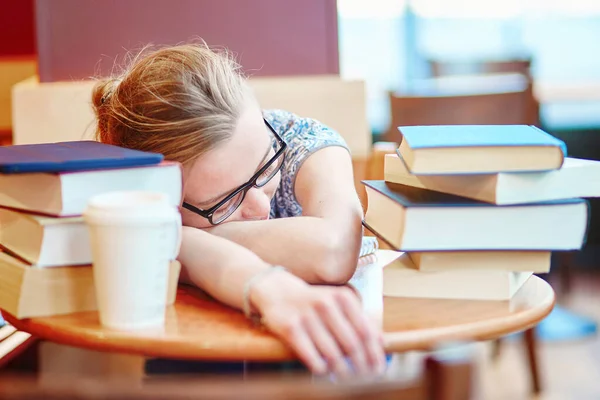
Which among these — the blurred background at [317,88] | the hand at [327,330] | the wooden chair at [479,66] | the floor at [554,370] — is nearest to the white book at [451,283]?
the hand at [327,330]

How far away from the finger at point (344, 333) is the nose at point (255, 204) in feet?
1.27

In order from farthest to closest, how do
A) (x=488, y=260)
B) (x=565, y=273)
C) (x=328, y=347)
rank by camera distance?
(x=565, y=273) → (x=488, y=260) → (x=328, y=347)

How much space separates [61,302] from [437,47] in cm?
482

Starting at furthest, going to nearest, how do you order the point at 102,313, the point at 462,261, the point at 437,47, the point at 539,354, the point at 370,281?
the point at 437,47, the point at 539,354, the point at 370,281, the point at 462,261, the point at 102,313

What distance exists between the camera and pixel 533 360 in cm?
296

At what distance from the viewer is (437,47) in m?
5.45

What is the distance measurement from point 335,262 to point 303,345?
263 mm

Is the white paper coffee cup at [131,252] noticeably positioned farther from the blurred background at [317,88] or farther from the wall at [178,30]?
the wall at [178,30]

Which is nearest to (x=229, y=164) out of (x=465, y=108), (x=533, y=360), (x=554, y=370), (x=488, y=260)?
(x=488, y=260)

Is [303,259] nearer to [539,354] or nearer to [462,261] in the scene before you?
[462,261]

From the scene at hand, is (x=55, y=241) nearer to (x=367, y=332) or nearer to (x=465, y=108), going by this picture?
(x=367, y=332)

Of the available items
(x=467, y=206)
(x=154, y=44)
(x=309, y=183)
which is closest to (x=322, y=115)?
(x=154, y=44)

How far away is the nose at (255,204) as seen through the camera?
3.87 feet

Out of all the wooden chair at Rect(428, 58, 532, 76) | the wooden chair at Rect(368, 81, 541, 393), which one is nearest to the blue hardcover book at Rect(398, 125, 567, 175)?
the wooden chair at Rect(368, 81, 541, 393)
